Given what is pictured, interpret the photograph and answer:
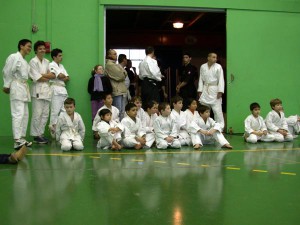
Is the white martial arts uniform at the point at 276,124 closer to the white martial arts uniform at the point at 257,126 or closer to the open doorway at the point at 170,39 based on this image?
the white martial arts uniform at the point at 257,126

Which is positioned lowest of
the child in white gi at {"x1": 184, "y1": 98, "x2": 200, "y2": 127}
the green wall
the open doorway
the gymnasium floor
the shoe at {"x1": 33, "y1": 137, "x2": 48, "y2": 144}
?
the gymnasium floor

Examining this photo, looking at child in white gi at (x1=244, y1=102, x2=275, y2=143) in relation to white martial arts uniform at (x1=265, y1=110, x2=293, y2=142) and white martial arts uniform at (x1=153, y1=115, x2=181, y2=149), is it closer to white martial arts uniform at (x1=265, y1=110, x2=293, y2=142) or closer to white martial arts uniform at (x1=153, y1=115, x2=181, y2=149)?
white martial arts uniform at (x1=265, y1=110, x2=293, y2=142)

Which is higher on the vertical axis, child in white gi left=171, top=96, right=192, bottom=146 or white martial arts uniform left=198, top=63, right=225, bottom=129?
white martial arts uniform left=198, top=63, right=225, bottom=129

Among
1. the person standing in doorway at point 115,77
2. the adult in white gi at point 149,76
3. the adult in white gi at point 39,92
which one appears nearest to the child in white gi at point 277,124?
the adult in white gi at point 149,76

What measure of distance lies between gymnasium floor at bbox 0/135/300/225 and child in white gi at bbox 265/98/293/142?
2094 millimetres

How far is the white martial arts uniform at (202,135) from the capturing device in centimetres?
590

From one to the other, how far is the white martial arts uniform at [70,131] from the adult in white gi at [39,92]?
748 millimetres

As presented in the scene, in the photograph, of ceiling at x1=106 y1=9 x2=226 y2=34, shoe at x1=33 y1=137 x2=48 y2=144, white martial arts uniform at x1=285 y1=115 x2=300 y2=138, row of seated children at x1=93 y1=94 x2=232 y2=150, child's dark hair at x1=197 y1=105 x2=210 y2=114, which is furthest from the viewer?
ceiling at x1=106 y1=9 x2=226 y2=34

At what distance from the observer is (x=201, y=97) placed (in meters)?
7.65

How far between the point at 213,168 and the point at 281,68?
5.33 m

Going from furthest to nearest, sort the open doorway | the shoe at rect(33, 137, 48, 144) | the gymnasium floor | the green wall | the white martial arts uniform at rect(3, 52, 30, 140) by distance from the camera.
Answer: the open doorway, the green wall, the shoe at rect(33, 137, 48, 144), the white martial arts uniform at rect(3, 52, 30, 140), the gymnasium floor

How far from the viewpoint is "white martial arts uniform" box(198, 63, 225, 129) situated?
7.47 metres

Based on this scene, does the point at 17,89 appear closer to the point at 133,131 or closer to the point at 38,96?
the point at 38,96

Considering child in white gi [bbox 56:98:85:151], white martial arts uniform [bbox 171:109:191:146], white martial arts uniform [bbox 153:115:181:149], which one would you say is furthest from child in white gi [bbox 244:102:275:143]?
child in white gi [bbox 56:98:85:151]
